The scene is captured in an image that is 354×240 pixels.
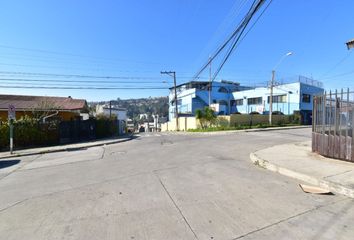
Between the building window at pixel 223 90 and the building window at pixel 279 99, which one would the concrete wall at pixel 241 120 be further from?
the building window at pixel 223 90

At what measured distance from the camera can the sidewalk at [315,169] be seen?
5.88m

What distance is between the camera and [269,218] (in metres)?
4.29

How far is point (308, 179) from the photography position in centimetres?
654

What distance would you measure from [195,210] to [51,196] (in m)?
3.57

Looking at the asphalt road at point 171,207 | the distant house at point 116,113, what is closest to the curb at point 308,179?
the asphalt road at point 171,207

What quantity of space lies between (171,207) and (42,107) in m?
20.0

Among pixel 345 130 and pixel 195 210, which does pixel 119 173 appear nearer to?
pixel 195 210

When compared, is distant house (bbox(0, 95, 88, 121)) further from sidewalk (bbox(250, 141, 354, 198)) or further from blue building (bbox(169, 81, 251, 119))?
blue building (bbox(169, 81, 251, 119))

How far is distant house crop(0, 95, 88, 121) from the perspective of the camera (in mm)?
20812

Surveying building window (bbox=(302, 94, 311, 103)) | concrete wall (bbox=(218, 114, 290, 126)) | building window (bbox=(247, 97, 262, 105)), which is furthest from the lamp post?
building window (bbox=(247, 97, 262, 105))

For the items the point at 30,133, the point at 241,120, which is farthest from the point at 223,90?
the point at 30,133

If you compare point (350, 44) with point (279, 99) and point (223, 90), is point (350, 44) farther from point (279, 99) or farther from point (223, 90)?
point (223, 90)

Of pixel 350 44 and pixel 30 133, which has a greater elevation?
pixel 350 44

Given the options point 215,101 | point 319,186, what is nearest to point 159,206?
point 319,186
